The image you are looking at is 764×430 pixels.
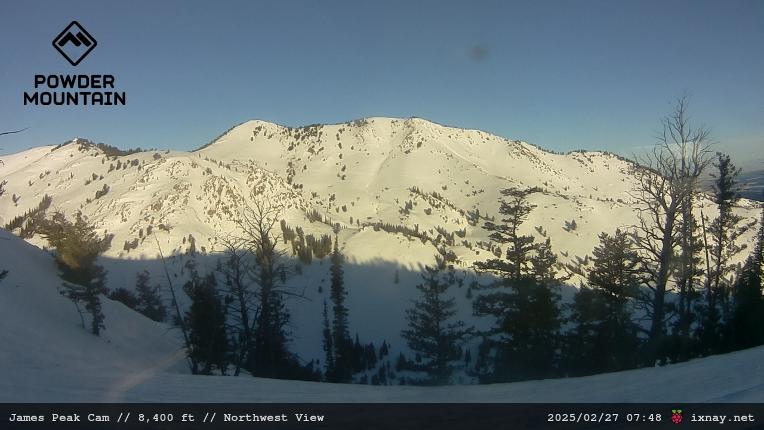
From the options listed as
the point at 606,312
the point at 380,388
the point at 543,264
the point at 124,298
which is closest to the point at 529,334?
the point at 543,264

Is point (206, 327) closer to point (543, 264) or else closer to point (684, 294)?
point (543, 264)

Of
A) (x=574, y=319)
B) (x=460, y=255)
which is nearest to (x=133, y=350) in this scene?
(x=574, y=319)

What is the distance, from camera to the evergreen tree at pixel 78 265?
26.8 metres

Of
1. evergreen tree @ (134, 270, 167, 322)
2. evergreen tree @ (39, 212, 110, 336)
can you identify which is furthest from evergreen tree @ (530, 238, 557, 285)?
evergreen tree @ (134, 270, 167, 322)

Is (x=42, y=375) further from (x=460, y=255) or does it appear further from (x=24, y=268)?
(x=460, y=255)

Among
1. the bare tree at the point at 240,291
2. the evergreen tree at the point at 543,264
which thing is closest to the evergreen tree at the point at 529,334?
the evergreen tree at the point at 543,264

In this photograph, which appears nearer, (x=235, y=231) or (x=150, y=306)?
(x=150, y=306)

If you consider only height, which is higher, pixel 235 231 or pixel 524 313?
pixel 235 231

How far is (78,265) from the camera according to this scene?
1085 inches
